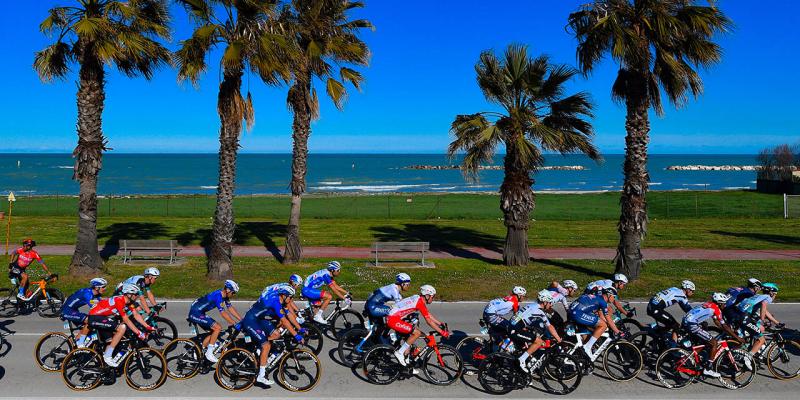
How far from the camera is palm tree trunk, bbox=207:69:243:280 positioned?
19156 millimetres

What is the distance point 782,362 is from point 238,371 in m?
8.97

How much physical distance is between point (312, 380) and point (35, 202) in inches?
1959

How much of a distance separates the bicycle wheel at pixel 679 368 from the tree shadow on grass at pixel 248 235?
15869mm

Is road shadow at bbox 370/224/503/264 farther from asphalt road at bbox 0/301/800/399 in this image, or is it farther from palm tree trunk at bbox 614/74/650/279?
asphalt road at bbox 0/301/800/399

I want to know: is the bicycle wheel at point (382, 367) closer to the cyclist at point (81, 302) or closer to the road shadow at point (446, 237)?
the cyclist at point (81, 302)

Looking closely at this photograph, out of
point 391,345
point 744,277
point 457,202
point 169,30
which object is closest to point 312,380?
point 391,345

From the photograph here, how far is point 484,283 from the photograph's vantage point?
1973 centimetres

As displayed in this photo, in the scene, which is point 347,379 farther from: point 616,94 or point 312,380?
point 616,94

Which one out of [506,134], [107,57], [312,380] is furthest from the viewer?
[506,134]

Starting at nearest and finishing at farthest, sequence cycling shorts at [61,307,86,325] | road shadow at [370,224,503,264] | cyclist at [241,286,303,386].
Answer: cyclist at [241,286,303,386] < cycling shorts at [61,307,86,325] < road shadow at [370,224,503,264]

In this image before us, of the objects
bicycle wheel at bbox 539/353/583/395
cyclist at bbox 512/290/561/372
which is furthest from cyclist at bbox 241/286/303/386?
bicycle wheel at bbox 539/353/583/395

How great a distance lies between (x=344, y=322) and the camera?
537 inches

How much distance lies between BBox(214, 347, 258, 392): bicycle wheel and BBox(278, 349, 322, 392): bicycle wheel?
435 mm

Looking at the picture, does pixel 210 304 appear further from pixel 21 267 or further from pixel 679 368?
pixel 679 368
